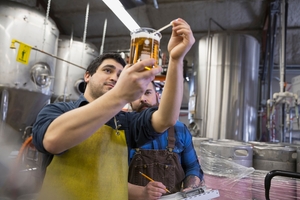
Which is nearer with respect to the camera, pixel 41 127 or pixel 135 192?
pixel 41 127

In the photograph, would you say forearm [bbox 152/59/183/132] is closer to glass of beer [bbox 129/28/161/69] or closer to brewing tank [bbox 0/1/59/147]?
glass of beer [bbox 129/28/161/69]

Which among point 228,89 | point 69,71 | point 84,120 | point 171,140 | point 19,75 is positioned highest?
point 69,71

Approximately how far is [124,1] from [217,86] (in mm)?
1858

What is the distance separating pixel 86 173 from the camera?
974 millimetres

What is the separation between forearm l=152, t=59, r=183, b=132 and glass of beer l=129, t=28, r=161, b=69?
0.21m

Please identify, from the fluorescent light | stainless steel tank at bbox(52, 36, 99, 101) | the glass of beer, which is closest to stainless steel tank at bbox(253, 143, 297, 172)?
the glass of beer

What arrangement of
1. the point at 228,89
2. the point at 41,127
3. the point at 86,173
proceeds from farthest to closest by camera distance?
1. the point at 228,89
2. the point at 86,173
3. the point at 41,127

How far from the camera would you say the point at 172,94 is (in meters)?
1.01

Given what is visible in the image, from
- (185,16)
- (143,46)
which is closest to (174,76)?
(143,46)

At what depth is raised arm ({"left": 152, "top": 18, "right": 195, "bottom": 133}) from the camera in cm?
91

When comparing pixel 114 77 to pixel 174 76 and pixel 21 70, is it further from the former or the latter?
pixel 21 70

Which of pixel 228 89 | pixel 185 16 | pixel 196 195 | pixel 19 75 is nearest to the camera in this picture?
pixel 196 195

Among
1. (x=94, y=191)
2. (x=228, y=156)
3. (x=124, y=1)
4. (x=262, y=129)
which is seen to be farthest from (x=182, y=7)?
(x=94, y=191)

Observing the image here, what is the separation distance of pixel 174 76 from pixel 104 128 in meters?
0.39
